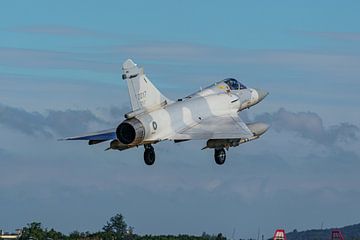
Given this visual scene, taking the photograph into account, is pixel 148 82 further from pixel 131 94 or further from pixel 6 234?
pixel 6 234

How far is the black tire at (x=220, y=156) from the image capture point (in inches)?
3211

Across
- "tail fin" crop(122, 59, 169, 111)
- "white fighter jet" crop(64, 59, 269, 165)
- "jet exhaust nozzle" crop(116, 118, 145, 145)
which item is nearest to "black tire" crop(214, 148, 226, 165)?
"white fighter jet" crop(64, 59, 269, 165)

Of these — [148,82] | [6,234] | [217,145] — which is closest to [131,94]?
[148,82]

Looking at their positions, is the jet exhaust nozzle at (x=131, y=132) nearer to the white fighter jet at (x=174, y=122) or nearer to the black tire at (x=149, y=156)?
the white fighter jet at (x=174, y=122)

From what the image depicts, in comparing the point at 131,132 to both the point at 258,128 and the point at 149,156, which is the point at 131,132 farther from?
the point at 258,128

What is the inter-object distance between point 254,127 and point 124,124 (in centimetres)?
968

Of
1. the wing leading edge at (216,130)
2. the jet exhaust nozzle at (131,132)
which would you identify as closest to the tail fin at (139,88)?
the jet exhaust nozzle at (131,132)

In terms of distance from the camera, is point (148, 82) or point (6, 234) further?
point (6, 234)

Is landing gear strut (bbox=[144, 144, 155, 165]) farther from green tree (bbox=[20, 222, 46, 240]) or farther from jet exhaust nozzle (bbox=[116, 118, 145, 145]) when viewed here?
green tree (bbox=[20, 222, 46, 240])

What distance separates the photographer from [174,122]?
7781 cm

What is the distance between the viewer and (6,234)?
15475cm

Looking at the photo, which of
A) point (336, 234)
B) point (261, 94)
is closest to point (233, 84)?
point (261, 94)

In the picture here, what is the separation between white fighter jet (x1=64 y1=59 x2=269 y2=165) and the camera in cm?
7562

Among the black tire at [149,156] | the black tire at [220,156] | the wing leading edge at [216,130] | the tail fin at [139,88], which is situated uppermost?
the tail fin at [139,88]
